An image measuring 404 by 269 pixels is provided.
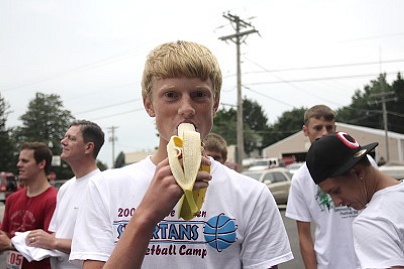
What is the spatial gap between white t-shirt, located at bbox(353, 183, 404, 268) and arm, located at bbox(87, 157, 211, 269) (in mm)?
1166

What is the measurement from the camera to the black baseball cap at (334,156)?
7.94 feet

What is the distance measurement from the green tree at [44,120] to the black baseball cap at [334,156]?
6381 centimetres

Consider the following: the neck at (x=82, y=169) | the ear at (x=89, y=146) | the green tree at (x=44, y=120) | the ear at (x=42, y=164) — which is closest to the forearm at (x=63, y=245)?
the neck at (x=82, y=169)

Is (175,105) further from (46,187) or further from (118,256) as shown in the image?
(46,187)

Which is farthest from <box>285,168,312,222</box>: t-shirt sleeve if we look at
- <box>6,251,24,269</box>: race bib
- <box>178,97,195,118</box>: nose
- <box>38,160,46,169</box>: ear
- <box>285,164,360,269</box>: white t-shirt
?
<box>38,160,46,169</box>: ear

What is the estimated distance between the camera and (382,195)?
2.29 meters

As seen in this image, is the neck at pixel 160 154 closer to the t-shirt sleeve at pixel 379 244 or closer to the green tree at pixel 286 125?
the t-shirt sleeve at pixel 379 244

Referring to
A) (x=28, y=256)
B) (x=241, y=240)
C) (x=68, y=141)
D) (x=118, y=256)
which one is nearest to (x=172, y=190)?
(x=118, y=256)

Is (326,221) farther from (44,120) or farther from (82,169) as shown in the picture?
(44,120)

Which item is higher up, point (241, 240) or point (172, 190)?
point (172, 190)

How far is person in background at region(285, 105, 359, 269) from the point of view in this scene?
3482 millimetres

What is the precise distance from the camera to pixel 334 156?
2.45 metres

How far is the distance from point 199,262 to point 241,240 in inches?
7.4

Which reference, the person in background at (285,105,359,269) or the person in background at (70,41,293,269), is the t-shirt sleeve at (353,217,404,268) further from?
the person in background at (285,105,359,269)
